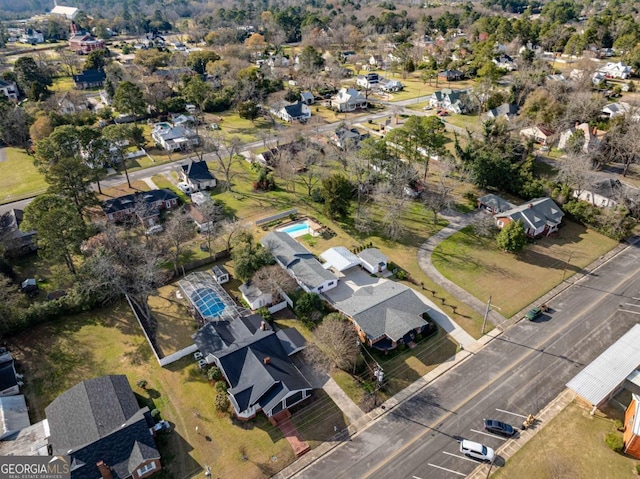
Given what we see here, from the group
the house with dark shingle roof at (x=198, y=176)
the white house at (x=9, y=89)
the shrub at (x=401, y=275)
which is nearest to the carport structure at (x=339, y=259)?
the shrub at (x=401, y=275)

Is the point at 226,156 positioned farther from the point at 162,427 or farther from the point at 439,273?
the point at 162,427

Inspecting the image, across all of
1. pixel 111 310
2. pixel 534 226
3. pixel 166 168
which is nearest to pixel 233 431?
pixel 111 310

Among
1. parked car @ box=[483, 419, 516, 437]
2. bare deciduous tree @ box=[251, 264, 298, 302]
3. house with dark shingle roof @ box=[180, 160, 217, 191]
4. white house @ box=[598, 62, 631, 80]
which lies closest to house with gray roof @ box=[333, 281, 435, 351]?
bare deciduous tree @ box=[251, 264, 298, 302]

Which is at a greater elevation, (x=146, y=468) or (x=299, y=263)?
(x=299, y=263)

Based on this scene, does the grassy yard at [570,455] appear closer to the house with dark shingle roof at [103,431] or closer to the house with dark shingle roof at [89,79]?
the house with dark shingle roof at [103,431]

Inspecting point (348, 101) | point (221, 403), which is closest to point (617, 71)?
point (348, 101)

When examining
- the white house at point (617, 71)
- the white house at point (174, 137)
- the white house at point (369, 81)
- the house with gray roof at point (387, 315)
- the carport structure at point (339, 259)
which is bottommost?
the house with gray roof at point (387, 315)

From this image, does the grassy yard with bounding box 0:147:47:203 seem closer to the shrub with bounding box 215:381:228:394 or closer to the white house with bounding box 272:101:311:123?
the white house with bounding box 272:101:311:123
